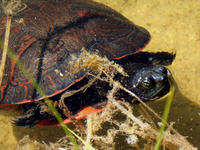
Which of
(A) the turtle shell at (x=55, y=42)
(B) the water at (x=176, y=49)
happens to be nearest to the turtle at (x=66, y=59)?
(A) the turtle shell at (x=55, y=42)

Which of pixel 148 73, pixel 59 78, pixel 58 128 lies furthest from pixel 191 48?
pixel 58 128

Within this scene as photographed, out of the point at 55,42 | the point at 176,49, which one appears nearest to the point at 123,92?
the point at 55,42

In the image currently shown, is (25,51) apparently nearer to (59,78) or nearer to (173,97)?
(59,78)

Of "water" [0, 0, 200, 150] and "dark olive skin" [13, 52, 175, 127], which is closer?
"dark olive skin" [13, 52, 175, 127]

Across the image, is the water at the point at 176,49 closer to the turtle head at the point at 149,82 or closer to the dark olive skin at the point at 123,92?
the dark olive skin at the point at 123,92

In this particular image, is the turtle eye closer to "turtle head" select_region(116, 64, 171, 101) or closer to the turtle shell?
"turtle head" select_region(116, 64, 171, 101)

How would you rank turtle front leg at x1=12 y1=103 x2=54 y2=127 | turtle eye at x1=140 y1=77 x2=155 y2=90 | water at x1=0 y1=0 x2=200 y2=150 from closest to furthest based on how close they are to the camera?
1. turtle eye at x1=140 y1=77 x2=155 y2=90
2. turtle front leg at x1=12 y1=103 x2=54 y2=127
3. water at x1=0 y1=0 x2=200 y2=150

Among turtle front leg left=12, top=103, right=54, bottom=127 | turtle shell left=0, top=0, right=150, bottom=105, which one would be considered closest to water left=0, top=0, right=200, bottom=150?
turtle front leg left=12, top=103, right=54, bottom=127

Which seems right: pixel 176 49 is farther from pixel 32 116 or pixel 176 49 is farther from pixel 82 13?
pixel 32 116

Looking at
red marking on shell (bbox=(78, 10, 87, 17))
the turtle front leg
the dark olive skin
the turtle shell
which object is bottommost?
the turtle front leg
